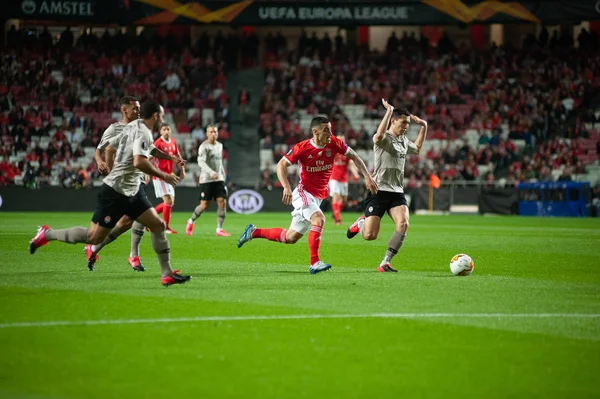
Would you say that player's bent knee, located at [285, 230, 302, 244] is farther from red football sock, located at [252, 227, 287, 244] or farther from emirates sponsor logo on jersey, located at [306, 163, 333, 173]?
emirates sponsor logo on jersey, located at [306, 163, 333, 173]

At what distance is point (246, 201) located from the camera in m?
37.3

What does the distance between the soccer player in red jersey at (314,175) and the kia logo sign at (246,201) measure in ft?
79.7

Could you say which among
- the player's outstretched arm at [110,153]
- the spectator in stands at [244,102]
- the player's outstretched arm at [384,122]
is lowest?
the player's outstretched arm at [110,153]

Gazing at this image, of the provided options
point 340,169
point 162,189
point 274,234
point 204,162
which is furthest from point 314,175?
point 340,169

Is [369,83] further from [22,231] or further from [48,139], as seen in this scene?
[22,231]

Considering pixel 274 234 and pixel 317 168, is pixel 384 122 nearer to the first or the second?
pixel 317 168

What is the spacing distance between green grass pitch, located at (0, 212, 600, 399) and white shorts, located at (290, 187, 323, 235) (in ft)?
2.10

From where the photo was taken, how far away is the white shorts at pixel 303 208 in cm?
1253

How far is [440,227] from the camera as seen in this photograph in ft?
86.9

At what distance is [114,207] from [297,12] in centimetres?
3395

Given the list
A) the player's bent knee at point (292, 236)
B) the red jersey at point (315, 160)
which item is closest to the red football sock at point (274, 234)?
the player's bent knee at point (292, 236)

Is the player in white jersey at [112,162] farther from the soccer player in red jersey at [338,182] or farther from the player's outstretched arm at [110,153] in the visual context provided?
the soccer player in red jersey at [338,182]

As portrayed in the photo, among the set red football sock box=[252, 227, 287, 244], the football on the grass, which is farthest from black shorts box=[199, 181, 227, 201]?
the football on the grass

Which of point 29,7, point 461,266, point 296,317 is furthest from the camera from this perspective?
point 29,7
